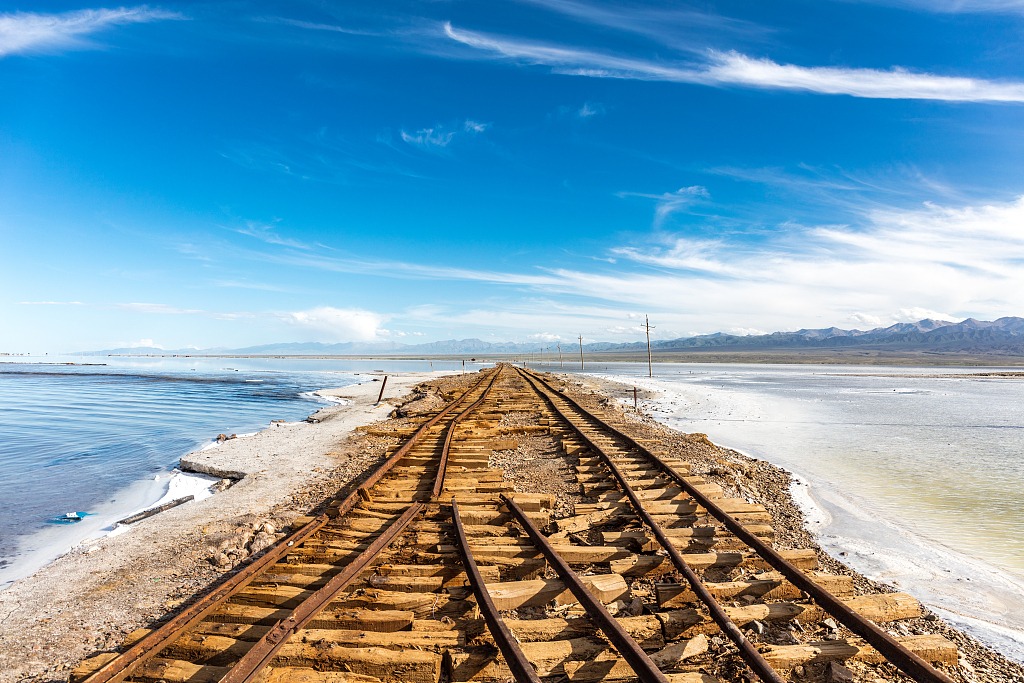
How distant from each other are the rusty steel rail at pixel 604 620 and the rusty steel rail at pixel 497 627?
0.63m

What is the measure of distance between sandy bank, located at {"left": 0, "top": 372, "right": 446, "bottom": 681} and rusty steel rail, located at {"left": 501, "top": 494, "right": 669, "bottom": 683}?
362 centimetres

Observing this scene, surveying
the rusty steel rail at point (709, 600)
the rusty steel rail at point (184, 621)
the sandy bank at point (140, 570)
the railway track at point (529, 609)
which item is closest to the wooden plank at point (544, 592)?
the railway track at point (529, 609)

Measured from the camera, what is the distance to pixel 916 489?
34.4ft

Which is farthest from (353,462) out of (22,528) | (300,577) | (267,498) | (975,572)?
(975,572)

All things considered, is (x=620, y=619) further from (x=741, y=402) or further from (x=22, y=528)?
(x=741, y=402)

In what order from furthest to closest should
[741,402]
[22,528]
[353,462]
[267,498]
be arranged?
[741,402]
[353,462]
[267,498]
[22,528]

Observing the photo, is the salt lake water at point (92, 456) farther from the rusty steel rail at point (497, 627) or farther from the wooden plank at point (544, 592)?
the wooden plank at point (544, 592)

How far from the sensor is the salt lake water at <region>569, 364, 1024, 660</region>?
19.5 feet

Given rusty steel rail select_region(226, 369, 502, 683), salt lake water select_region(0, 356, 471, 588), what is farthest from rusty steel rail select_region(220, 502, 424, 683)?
salt lake water select_region(0, 356, 471, 588)

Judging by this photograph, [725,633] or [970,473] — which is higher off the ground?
[725,633]

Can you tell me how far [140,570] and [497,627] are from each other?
4.79 meters

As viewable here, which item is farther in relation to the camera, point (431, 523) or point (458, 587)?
point (431, 523)

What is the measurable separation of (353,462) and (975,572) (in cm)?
1064

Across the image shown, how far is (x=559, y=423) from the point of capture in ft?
52.5
